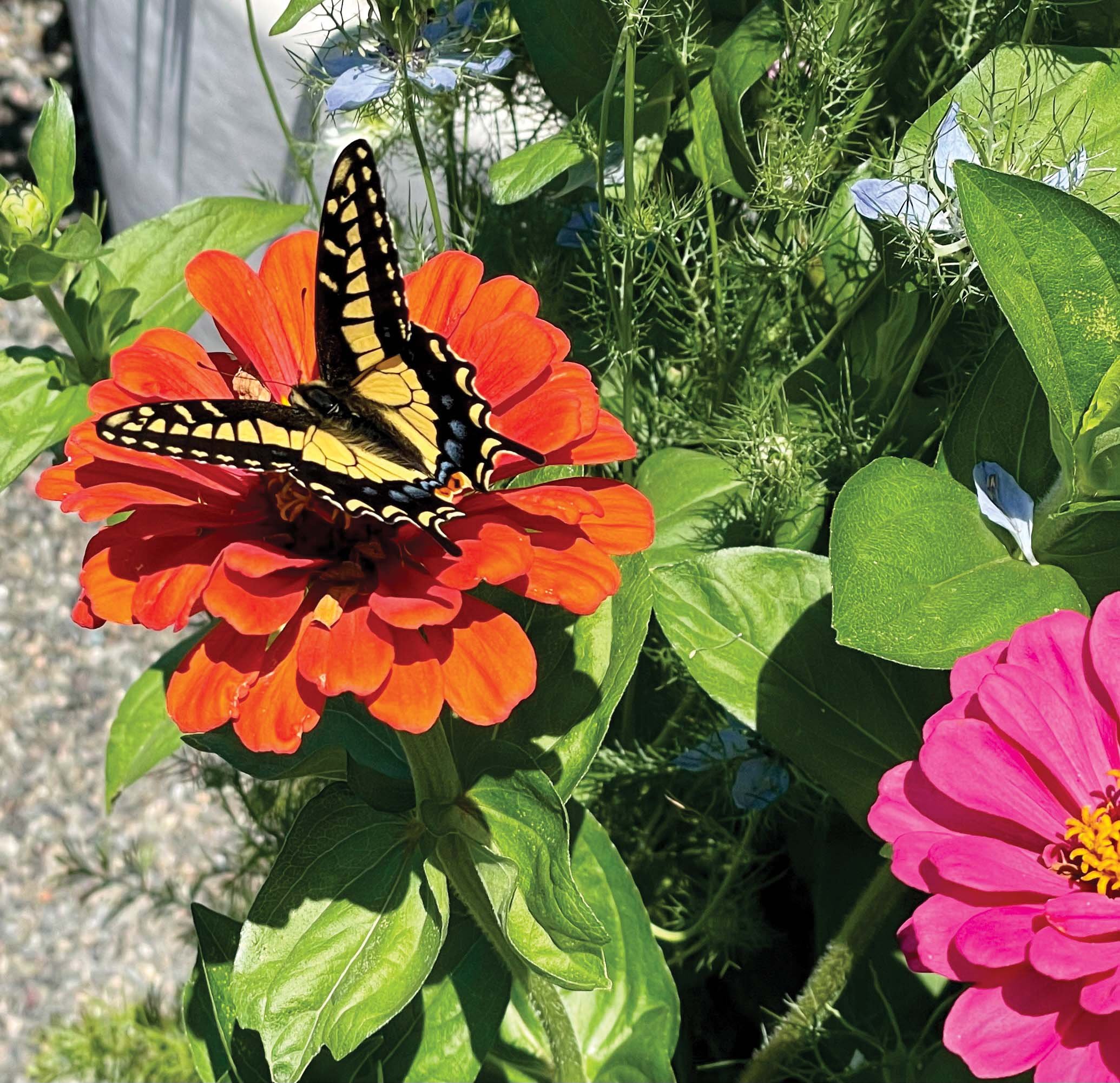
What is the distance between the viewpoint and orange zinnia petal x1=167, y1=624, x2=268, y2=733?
0.47m

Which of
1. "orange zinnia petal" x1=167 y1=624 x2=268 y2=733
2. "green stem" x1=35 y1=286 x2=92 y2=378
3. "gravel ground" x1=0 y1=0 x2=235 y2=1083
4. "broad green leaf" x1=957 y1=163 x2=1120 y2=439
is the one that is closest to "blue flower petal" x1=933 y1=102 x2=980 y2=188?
"broad green leaf" x1=957 y1=163 x2=1120 y2=439

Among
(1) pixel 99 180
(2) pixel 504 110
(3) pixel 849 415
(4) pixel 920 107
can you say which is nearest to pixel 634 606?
(3) pixel 849 415

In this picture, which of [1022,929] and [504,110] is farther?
[504,110]

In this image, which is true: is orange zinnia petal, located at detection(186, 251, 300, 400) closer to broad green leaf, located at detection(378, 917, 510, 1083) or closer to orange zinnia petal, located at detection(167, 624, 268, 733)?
orange zinnia petal, located at detection(167, 624, 268, 733)

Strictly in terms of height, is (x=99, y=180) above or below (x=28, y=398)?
below

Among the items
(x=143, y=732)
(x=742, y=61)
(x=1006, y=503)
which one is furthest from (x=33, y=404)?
(x=1006, y=503)

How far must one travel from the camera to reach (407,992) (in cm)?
56

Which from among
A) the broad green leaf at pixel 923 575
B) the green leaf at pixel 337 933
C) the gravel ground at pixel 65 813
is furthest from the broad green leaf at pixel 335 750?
the gravel ground at pixel 65 813

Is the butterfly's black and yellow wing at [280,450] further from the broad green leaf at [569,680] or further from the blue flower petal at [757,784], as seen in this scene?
the blue flower petal at [757,784]

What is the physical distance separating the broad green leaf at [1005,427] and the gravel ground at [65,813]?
877 millimetres

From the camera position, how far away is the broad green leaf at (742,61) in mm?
715

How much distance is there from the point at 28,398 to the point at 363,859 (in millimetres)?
402

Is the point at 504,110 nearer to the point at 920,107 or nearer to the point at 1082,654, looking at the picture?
the point at 920,107

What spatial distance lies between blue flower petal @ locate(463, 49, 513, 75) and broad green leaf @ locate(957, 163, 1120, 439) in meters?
0.34
